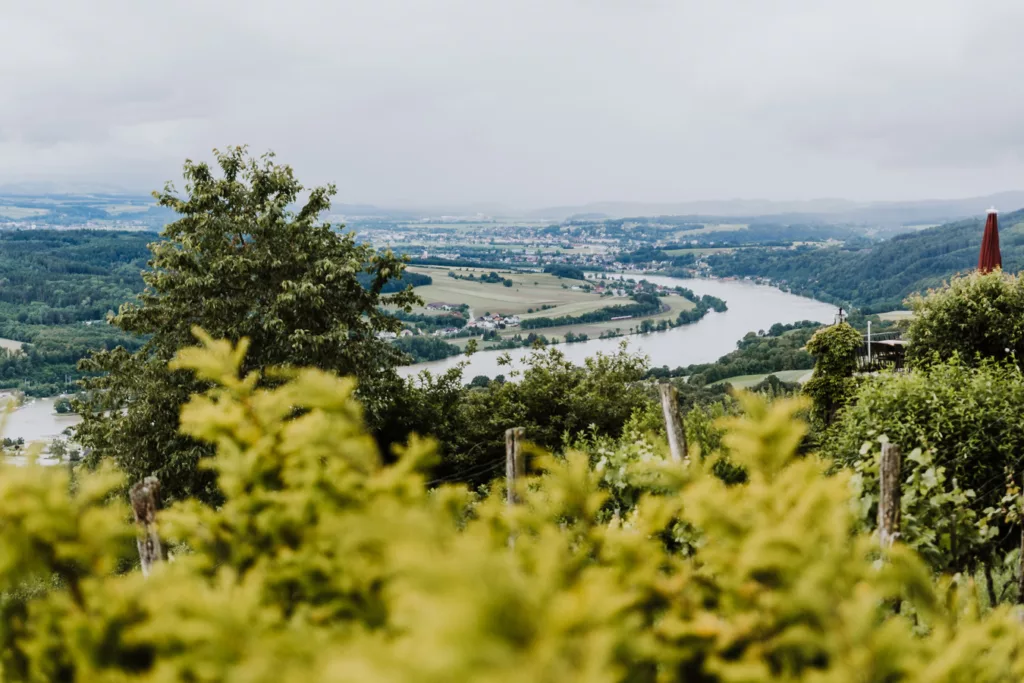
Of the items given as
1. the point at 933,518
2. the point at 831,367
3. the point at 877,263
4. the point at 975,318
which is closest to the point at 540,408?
the point at 831,367

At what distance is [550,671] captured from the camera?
88 centimetres

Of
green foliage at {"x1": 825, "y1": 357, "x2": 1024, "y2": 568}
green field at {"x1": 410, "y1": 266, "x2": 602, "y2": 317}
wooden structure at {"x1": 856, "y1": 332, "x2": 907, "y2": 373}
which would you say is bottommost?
green field at {"x1": 410, "y1": 266, "x2": 602, "y2": 317}


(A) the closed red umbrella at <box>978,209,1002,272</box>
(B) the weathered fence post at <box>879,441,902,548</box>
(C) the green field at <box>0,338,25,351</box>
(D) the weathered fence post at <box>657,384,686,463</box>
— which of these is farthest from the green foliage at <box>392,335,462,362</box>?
(C) the green field at <box>0,338,25,351</box>

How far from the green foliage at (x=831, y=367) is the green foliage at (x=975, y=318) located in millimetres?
1198

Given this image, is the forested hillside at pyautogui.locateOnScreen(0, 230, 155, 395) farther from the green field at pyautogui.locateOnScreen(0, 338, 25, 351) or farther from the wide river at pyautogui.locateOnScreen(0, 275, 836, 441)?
the wide river at pyautogui.locateOnScreen(0, 275, 836, 441)

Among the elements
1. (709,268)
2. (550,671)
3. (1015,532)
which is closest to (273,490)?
(550,671)

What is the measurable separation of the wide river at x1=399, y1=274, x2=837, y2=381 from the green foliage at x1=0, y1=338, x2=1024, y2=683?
117ft

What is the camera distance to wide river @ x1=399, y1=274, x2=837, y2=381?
51.9 meters

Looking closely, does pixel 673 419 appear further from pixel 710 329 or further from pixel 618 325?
pixel 710 329

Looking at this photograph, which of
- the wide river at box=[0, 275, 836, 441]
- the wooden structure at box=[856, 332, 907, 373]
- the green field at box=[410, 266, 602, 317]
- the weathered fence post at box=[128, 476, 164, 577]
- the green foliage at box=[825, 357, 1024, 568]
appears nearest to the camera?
the weathered fence post at box=[128, 476, 164, 577]

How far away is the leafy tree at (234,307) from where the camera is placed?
11672 mm

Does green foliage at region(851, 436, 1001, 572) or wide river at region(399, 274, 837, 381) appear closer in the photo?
green foliage at region(851, 436, 1001, 572)

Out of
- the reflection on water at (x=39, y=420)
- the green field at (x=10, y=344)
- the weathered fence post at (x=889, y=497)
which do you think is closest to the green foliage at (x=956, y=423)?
the weathered fence post at (x=889, y=497)

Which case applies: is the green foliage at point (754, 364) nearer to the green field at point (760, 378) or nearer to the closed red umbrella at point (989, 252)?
the green field at point (760, 378)
